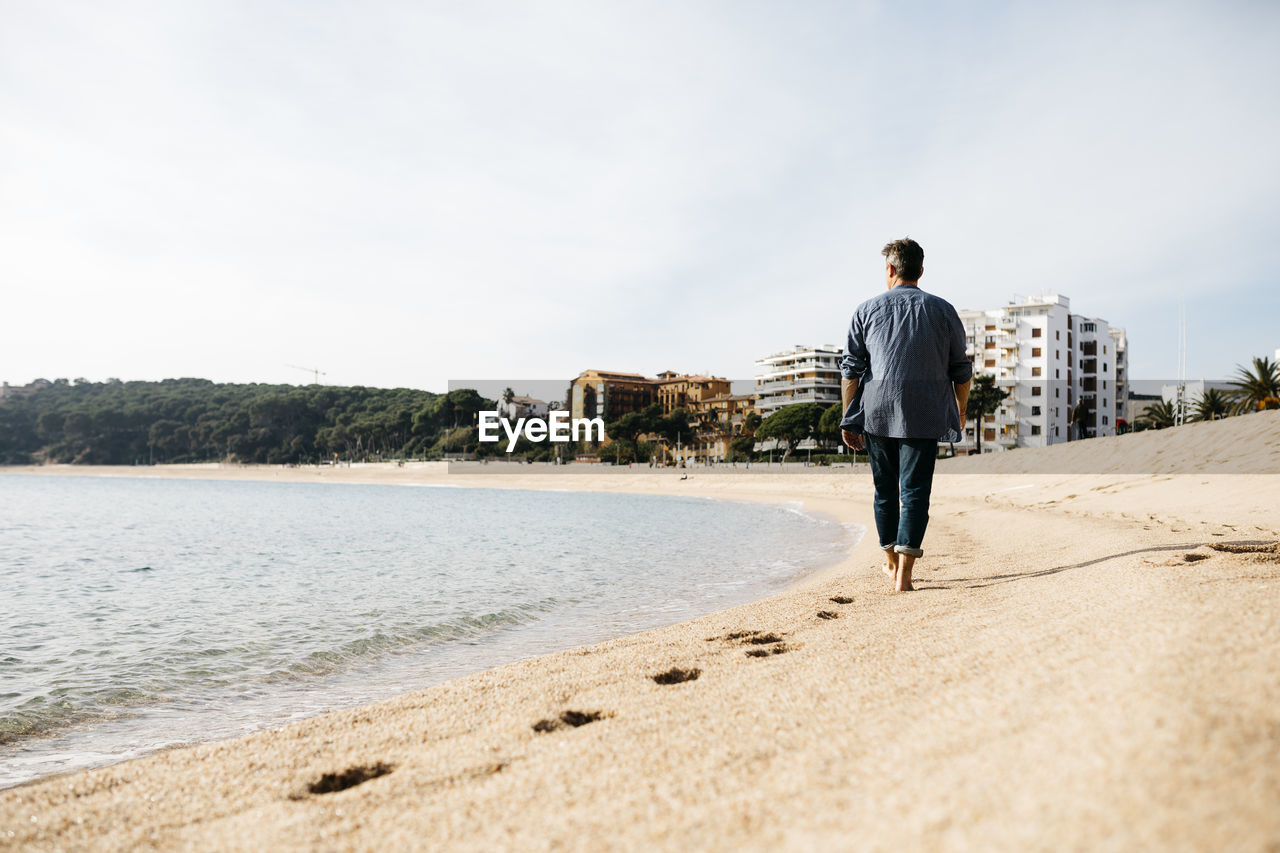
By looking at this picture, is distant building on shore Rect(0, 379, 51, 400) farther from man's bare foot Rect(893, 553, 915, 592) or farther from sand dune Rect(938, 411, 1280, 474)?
man's bare foot Rect(893, 553, 915, 592)

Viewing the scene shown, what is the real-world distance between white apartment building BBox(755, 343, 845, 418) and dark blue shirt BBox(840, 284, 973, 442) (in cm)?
9426

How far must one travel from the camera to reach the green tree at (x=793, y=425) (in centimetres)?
8300

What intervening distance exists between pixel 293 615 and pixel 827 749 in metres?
7.33

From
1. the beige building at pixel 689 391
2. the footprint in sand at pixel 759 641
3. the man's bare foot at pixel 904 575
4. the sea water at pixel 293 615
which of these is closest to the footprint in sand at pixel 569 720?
the footprint in sand at pixel 759 641

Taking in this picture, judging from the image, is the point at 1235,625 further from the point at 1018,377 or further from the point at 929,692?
the point at 1018,377

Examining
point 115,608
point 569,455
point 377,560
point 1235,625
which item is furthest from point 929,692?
point 569,455

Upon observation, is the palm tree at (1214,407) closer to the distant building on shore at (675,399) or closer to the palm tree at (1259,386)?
the palm tree at (1259,386)

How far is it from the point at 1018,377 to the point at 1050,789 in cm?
9082

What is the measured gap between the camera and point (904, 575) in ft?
16.8

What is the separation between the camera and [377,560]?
42.7 feet

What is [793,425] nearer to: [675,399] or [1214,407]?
[1214,407]

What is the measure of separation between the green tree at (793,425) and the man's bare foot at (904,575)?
7845 cm

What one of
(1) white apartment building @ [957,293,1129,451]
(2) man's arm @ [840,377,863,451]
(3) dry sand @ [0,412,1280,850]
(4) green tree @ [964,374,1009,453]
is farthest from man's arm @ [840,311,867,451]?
(1) white apartment building @ [957,293,1129,451]

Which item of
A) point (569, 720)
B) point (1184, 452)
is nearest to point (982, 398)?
point (1184, 452)
